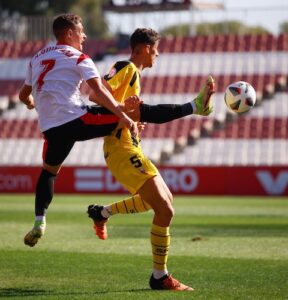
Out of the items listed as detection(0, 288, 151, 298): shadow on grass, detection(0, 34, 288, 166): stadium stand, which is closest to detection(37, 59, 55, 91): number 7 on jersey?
detection(0, 288, 151, 298): shadow on grass

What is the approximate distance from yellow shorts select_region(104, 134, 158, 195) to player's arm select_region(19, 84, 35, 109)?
1.07m

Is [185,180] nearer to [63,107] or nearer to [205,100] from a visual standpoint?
[205,100]

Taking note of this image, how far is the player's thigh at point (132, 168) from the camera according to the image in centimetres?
787

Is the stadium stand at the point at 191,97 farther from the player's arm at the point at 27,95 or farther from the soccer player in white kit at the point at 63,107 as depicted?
the soccer player in white kit at the point at 63,107

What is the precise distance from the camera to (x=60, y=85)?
7.93 metres

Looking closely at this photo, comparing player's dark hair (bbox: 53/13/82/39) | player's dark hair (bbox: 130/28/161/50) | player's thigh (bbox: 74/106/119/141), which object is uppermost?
player's dark hair (bbox: 53/13/82/39)

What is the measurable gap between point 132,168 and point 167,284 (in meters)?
1.02

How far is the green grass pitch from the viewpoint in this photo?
7652 mm

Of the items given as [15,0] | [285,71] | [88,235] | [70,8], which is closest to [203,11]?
[285,71]

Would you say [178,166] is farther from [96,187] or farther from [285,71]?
[285,71]

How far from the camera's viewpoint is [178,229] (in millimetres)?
14125

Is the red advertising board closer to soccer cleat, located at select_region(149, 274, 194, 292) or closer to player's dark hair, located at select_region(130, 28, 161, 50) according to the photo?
player's dark hair, located at select_region(130, 28, 161, 50)

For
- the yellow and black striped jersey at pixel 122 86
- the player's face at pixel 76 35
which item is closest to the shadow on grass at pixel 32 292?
the yellow and black striped jersey at pixel 122 86

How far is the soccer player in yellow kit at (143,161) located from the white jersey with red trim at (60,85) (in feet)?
1.09
